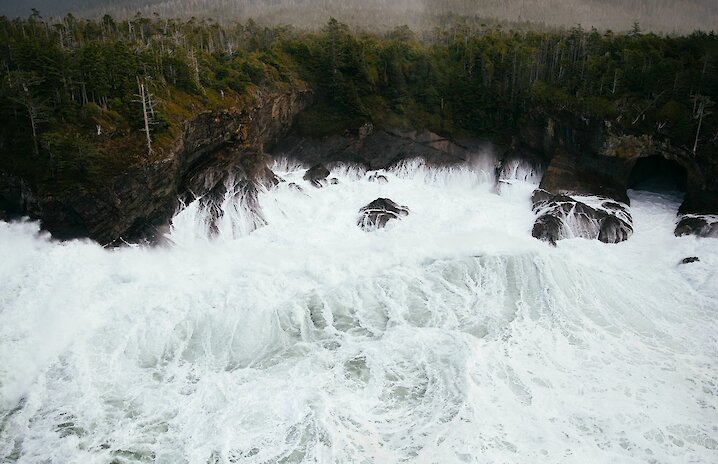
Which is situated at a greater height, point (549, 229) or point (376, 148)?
point (376, 148)

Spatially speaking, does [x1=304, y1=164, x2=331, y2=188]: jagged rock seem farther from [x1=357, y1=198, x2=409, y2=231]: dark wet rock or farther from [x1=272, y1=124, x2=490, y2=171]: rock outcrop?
[x1=357, y1=198, x2=409, y2=231]: dark wet rock

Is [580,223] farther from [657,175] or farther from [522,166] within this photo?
[657,175]

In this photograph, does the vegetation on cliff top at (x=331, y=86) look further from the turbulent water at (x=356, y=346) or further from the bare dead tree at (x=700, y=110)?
the turbulent water at (x=356, y=346)

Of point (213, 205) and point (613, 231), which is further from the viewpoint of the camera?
point (213, 205)

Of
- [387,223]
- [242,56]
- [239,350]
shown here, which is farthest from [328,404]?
[242,56]

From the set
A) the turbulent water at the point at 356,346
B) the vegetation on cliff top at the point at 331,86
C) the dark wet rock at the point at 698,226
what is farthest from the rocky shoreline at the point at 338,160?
the turbulent water at the point at 356,346

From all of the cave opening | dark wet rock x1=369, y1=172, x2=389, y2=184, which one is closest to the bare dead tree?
the cave opening

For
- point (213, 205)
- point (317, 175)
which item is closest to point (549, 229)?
point (317, 175)
